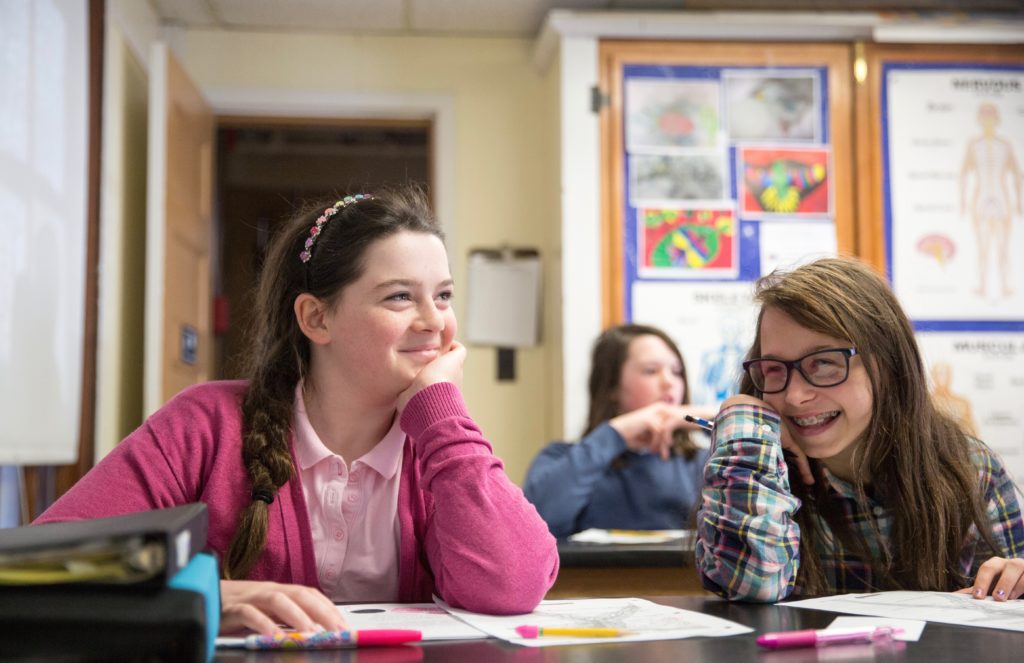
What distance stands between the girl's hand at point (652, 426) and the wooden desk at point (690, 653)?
1820 millimetres

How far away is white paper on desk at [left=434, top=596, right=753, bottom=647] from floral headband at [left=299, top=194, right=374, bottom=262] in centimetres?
59

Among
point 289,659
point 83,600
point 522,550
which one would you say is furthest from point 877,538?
point 83,600

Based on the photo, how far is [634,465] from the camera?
2.92 m

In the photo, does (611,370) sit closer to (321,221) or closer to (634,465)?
(634,465)

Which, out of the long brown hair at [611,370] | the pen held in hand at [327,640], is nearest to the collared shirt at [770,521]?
the pen held in hand at [327,640]

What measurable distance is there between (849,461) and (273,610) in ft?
3.06

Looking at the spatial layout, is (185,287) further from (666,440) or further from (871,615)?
(871,615)

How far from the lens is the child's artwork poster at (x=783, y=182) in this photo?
12.3 feet

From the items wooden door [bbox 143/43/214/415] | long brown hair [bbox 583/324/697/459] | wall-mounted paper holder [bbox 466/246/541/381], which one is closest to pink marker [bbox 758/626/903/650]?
long brown hair [bbox 583/324/697/459]

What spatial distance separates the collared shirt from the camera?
1343 mm

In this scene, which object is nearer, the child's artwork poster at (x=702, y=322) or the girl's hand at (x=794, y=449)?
the girl's hand at (x=794, y=449)

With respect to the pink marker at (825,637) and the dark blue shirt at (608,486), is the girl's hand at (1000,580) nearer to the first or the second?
the pink marker at (825,637)

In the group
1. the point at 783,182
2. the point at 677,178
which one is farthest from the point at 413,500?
the point at 783,182

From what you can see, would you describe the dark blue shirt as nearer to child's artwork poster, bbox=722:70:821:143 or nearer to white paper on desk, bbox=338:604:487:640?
child's artwork poster, bbox=722:70:821:143
